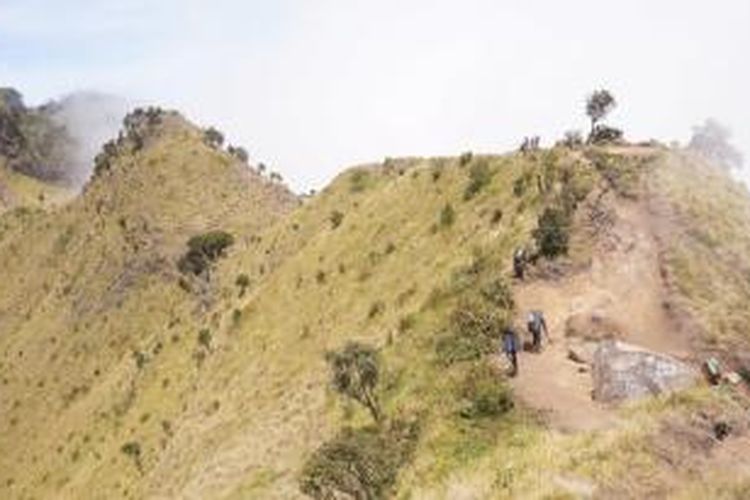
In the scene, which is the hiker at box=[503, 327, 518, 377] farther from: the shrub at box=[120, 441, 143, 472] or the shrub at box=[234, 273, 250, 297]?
the shrub at box=[234, 273, 250, 297]

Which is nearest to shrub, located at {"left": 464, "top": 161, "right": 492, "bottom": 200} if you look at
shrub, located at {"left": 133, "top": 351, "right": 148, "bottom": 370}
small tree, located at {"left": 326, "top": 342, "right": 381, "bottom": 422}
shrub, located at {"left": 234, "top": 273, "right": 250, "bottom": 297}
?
small tree, located at {"left": 326, "top": 342, "right": 381, "bottom": 422}

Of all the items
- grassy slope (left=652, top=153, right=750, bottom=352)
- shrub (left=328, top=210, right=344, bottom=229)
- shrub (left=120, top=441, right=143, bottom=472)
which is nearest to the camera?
grassy slope (left=652, top=153, right=750, bottom=352)

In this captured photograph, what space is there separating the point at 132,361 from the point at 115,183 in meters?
42.0

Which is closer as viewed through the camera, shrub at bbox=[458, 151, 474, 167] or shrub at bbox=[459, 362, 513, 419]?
shrub at bbox=[459, 362, 513, 419]

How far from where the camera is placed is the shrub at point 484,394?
42.9m

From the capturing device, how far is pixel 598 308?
47688 mm

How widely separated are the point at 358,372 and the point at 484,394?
20.3 ft

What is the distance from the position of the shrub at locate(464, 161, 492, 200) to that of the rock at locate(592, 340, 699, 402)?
18.8 m

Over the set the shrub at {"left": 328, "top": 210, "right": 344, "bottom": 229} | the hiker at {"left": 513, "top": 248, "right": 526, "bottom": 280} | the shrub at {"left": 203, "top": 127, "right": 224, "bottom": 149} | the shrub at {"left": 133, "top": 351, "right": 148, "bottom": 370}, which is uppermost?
the shrub at {"left": 203, "top": 127, "right": 224, "bottom": 149}

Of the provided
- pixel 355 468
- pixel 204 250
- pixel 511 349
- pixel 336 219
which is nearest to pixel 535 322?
pixel 511 349

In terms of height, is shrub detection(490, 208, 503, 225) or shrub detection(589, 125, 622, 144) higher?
shrub detection(589, 125, 622, 144)

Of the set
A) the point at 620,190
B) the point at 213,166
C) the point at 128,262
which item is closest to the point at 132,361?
the point at 128,262

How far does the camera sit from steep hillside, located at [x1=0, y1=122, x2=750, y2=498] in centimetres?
4050

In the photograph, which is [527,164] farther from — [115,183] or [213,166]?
[115,183]
